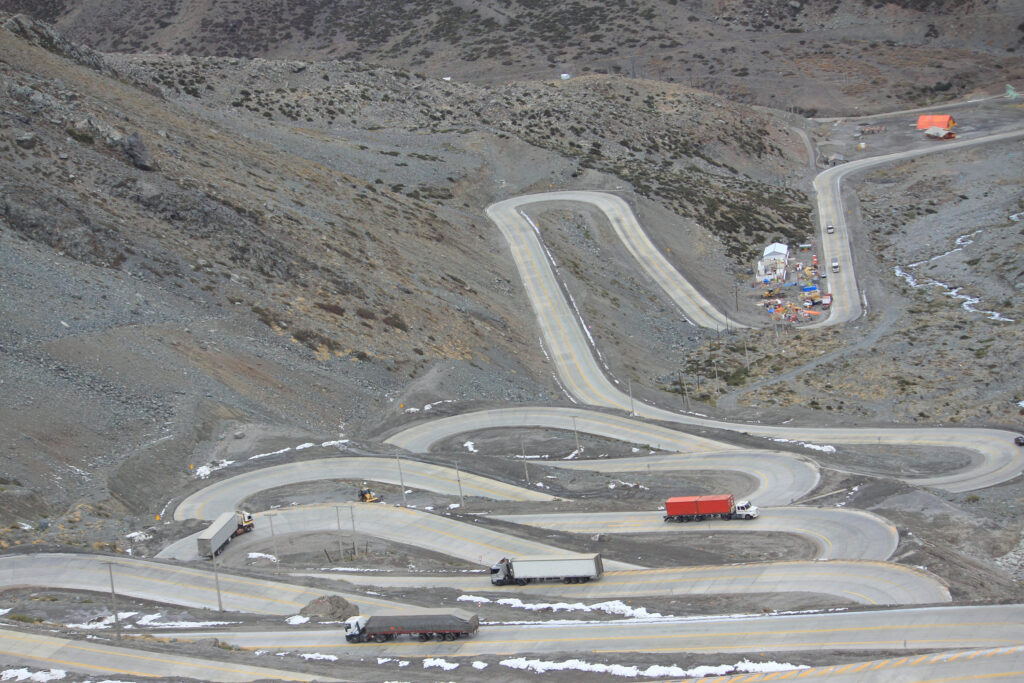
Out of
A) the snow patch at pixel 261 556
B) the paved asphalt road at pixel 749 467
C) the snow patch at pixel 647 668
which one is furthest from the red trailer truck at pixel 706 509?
the snow patch at pixel 261 556

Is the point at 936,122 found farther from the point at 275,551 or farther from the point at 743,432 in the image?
the point at 275,551

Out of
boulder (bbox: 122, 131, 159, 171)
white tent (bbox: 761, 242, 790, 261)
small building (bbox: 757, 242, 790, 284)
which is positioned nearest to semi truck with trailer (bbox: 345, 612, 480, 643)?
boulder (bbox: 122, 131, 159, 171)

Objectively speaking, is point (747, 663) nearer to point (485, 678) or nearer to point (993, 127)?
point (485, 678)

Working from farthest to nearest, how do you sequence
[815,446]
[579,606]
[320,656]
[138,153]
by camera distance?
[138,153]
[815,446]
[579,606]
[320,656]

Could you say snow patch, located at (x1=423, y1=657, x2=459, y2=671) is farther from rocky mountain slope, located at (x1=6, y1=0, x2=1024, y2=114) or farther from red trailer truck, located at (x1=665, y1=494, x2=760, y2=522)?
rocky mountain slope, located at (x1=6, y1=0, x2=1024, y2=114)

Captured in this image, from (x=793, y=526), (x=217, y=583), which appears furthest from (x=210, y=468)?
(x=793, y=526)

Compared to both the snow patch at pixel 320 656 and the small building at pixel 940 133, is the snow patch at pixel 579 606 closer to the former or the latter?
the snow patch at pixel 320 656
